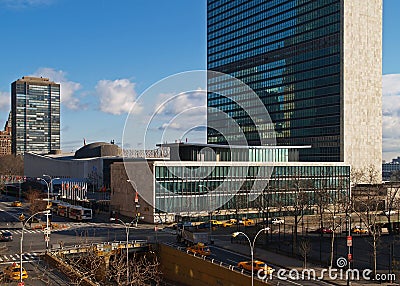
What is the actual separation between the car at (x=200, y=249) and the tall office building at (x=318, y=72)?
8141 cm

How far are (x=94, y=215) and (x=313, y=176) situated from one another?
44.9 metres

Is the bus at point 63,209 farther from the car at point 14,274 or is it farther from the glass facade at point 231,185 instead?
the car at point 14,274

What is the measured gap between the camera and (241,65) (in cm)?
16800

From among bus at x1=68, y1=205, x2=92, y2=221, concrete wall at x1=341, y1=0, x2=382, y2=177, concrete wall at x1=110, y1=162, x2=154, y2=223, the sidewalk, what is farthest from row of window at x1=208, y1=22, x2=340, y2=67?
the sidewalk

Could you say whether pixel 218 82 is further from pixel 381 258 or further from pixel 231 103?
pixel 381 258

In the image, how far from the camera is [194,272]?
176ft

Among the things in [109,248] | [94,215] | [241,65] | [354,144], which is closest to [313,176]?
[354,144]

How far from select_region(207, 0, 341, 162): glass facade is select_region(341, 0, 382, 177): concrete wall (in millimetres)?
2599

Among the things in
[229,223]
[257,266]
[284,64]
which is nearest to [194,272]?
[257,266]

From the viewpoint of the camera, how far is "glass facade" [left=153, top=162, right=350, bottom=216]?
277 ft

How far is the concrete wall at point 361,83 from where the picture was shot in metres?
127

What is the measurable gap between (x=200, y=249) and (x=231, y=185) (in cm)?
3521

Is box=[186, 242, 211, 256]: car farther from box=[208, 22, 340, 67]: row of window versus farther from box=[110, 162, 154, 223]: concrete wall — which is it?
box=[208, 22, 340, 67]: row of window

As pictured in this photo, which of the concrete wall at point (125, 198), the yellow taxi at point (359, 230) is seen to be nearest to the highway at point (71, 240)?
the concrete wall at point (125, 198)
